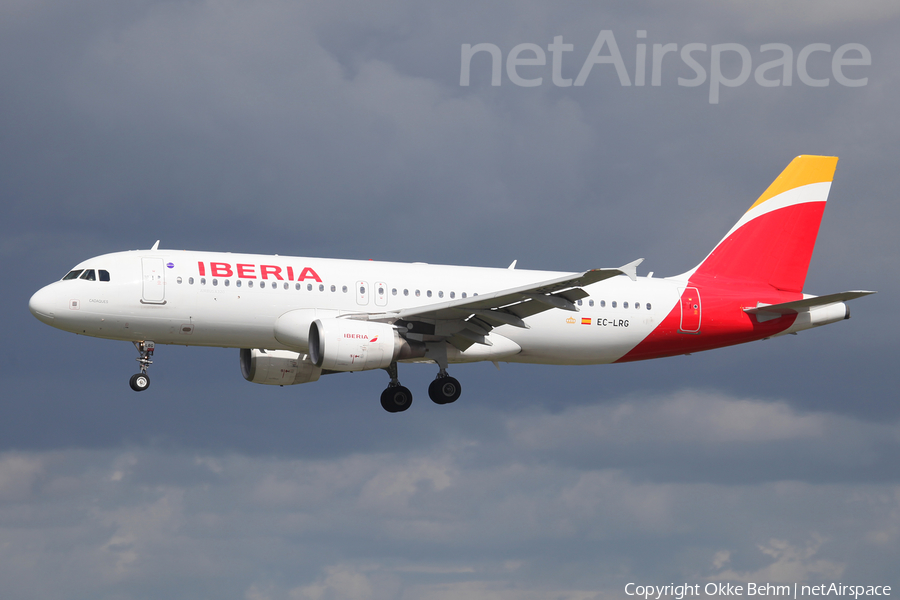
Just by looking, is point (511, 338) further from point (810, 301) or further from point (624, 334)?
point (810, 301)

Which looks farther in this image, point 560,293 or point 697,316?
point 697,316

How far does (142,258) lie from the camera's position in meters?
37.8

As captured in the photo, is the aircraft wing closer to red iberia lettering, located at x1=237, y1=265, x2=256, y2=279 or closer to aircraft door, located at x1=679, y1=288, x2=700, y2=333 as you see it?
red iberia lettering, located at x1=237, y1=265, x2=256, y2=279

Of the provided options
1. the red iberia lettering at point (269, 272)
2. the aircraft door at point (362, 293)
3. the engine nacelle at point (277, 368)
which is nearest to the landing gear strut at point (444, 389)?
the aircraft door at point (362, 293)

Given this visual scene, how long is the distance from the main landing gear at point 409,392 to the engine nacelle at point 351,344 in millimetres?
2381

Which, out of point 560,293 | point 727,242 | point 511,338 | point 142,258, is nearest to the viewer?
point 560,293

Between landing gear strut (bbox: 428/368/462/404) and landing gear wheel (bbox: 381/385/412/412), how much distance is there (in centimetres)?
150

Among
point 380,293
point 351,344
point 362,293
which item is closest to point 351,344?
point 351,344

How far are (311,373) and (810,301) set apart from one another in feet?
62.1

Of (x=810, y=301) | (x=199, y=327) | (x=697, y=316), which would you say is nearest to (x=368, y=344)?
(x=199, y=327)

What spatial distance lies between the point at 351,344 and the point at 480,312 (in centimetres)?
452

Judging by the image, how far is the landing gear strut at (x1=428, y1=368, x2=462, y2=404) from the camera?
39.9 m

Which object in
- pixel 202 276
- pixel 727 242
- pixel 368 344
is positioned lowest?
pixel 368 344

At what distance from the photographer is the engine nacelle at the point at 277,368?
4256 centimetres
